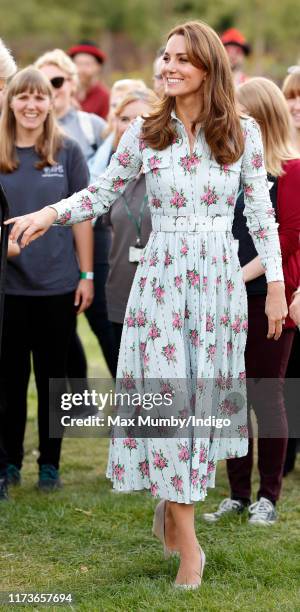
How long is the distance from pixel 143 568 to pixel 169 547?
14 centimetres

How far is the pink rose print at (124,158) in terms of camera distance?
4.36 metres

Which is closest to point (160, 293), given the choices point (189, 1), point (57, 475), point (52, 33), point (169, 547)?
point (169, 547)

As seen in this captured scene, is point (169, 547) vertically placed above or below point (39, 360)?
below

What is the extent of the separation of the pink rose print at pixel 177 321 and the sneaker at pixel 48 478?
195 cm

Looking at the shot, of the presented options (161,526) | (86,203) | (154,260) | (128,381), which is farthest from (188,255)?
(161,526)

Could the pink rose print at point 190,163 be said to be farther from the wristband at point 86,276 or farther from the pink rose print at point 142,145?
the wristband at point 86,276

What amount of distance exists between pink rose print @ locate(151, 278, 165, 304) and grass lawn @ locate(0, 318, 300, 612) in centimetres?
109

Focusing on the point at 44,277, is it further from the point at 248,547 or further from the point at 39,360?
the point at 248,547

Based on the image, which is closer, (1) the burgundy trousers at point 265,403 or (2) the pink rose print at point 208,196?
(2) the pink rose print at point 208,196

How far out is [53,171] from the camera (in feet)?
18.8

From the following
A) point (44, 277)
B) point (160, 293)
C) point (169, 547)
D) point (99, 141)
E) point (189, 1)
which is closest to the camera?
point (160, 293)

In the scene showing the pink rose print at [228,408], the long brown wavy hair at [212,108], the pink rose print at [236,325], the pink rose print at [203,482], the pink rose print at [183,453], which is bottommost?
the pink rose print at [203,482]

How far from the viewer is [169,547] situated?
181 inches

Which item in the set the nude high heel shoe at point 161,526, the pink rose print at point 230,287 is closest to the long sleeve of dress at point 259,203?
the pink rose print at point 230,287
